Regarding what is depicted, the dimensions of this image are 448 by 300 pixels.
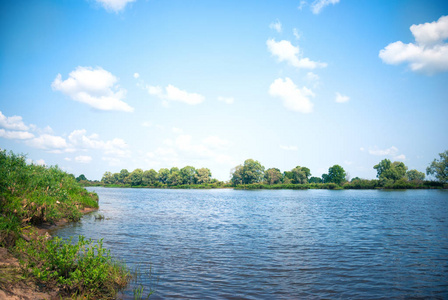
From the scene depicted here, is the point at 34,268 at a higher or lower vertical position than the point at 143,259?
higher

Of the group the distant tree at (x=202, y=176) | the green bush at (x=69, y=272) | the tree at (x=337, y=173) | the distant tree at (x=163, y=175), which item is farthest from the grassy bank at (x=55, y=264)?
A: the tree at (x=337, y=173)

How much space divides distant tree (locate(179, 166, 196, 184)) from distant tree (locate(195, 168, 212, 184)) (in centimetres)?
299

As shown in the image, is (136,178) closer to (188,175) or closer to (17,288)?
(188,175)

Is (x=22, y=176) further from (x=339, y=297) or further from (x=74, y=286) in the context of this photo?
(x=339, y=297)

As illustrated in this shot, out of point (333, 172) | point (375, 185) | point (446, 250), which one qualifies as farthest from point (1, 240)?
point (333, 172)

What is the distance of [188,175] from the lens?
160 metres

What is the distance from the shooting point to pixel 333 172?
529ft

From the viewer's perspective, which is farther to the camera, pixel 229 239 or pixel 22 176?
pixel 229 239

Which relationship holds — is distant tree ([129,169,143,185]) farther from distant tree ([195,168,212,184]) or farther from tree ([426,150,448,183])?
tree ([426,150,448,183])

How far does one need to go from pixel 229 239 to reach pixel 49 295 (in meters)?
11.7

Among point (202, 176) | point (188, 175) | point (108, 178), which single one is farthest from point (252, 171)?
point (108, 178)

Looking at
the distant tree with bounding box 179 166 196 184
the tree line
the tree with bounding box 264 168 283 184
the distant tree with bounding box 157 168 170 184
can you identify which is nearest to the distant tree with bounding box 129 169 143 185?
the tree line

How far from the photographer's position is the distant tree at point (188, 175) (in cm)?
15999

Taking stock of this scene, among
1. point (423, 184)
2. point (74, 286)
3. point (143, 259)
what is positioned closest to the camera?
point (74, 286)
